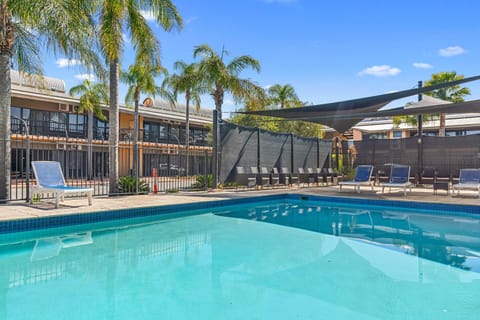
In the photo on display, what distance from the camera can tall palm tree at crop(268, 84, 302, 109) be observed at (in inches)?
843

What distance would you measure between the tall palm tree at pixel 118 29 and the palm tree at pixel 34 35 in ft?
1.62

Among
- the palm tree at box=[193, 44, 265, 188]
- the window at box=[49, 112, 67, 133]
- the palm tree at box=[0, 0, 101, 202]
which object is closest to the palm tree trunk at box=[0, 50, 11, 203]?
the palm tree at box=[0, 0, 101, 202]

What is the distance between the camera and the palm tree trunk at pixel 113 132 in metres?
9.45

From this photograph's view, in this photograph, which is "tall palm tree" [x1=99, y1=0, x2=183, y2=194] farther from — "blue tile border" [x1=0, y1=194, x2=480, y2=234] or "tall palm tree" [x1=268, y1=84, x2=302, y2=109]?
"tall palm tree" [x1=268, y1=84, x2=302, y2=109]

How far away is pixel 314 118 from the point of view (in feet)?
39.5

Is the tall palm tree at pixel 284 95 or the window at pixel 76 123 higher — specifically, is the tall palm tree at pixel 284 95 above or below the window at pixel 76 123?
above

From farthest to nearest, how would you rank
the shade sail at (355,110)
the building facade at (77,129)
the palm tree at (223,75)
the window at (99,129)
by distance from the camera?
the window at (99,129)
the building facade at (77,129)
the palm tree at (223,75)
the shade sail at (355,110)

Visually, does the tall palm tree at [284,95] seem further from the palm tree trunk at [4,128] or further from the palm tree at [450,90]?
the palm tree trunk at [4,128]

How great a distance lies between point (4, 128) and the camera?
25.9 ft

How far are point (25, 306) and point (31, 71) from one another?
8365mm

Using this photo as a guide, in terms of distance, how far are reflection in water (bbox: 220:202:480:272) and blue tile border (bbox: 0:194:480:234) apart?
358mm

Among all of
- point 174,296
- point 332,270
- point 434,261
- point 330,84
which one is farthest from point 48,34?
point 330,84

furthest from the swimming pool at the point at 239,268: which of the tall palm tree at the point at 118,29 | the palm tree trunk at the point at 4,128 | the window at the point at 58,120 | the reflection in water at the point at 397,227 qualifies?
the window at the point at 58,120

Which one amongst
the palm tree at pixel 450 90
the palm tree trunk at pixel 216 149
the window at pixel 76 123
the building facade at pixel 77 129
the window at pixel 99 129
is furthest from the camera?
the window at pixel 99 129
